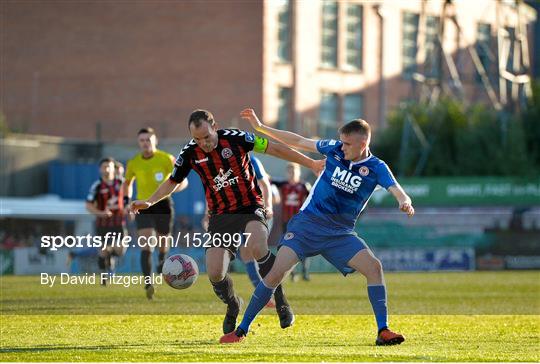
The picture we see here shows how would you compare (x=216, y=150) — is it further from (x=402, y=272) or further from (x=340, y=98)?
(x=340, y=98)

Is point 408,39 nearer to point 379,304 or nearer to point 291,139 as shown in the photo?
point 291,139

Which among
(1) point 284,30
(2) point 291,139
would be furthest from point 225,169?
(1) point 284,30

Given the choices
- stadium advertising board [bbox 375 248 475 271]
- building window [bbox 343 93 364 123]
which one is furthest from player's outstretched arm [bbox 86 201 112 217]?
building window [bbox 343 93 364 123]

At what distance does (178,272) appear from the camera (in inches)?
509

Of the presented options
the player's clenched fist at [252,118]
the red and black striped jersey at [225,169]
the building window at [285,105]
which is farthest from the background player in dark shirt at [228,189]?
the building window at [285,105]

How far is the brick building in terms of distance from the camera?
4672 cm

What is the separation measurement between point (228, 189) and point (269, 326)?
2.17m

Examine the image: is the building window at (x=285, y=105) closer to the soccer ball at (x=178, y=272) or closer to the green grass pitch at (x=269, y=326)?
the green grass pitch at (x=269, y=326)

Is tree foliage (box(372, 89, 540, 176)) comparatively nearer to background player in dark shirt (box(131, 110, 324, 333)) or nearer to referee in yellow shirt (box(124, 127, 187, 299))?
referee in yellow shirt (box(124, 127, 187, 299))

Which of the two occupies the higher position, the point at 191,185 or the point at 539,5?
the point at 539,5

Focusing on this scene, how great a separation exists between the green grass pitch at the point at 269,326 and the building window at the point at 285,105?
2389cm

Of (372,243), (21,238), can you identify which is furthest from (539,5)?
(21,238)

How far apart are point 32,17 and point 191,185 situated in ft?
43.2

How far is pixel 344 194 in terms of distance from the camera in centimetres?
1156
